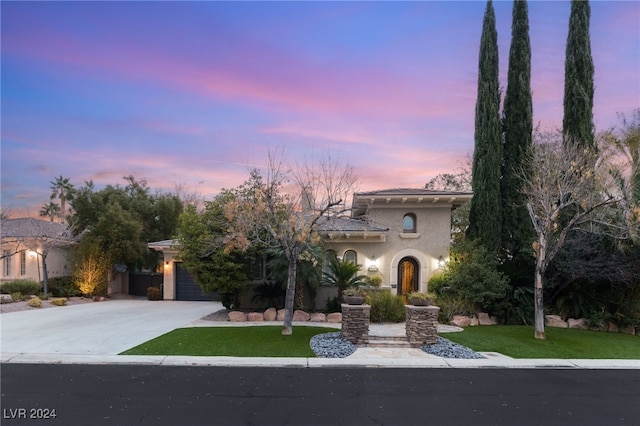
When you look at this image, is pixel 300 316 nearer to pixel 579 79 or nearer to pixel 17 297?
pixel 17 297

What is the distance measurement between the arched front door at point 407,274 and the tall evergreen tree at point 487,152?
285 centimetres

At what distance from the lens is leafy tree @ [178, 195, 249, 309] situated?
13.8m

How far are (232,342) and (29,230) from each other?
19.7 meters

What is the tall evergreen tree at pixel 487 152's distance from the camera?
1561cm

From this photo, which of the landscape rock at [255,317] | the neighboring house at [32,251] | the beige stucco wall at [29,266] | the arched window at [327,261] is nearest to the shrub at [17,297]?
the neighboring house at [32,251]

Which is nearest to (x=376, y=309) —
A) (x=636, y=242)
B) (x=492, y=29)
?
(x=636, y=242)

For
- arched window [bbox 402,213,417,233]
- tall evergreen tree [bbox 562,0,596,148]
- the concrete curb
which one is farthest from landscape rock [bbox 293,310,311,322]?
tall evergreen tree [bbox 562,0,596,148]

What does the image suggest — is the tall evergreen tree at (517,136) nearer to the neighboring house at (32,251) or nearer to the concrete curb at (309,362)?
the concrete curb at (309,362)

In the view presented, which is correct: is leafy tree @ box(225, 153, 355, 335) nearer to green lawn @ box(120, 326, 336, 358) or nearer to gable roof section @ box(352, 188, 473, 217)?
green lawn @ box(120, 326, 336, 358)

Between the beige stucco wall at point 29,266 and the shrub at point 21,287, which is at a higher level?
the beige stucco wall at point 29,266

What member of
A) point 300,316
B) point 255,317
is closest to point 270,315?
point 255,317

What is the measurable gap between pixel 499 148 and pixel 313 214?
9616 millimetres

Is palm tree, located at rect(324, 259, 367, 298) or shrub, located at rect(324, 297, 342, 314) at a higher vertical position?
palm tree, located at rect(324, 259, 367, 298)

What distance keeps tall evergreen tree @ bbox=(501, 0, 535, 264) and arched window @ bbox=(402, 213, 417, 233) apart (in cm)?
380
